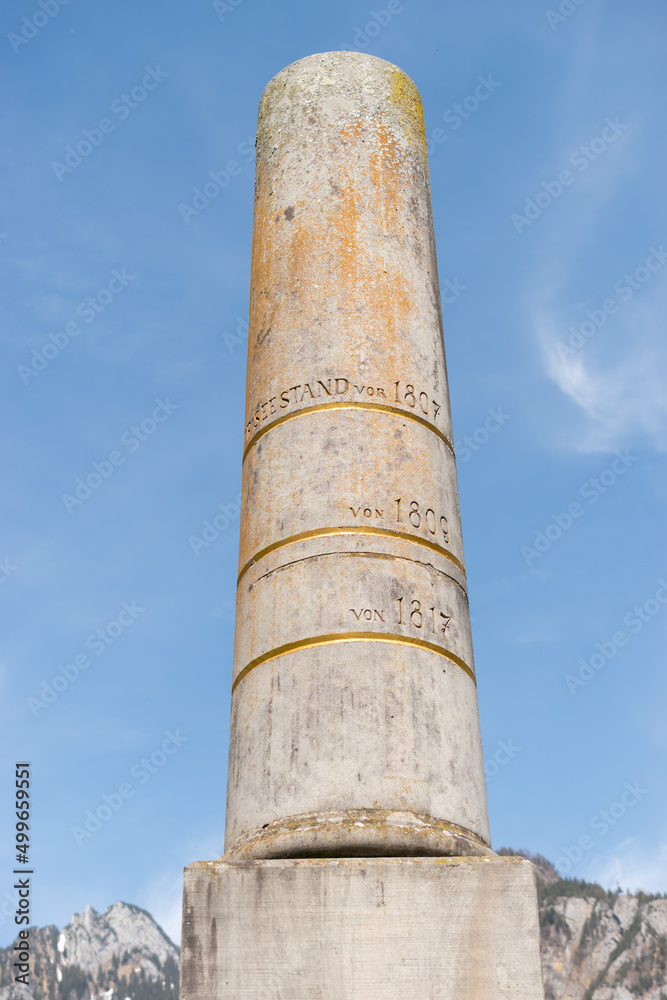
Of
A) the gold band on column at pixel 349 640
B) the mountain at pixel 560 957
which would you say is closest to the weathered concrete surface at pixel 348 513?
the gold band on column at pixel 349 640

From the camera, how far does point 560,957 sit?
111938 mm

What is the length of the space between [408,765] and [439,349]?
3.50 metres

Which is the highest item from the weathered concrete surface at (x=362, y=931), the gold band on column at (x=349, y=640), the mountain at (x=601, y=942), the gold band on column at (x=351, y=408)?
the mountain at (x=601, y=942)

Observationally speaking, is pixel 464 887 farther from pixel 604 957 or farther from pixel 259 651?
pixel 604 957

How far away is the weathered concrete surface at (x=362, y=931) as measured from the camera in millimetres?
5762

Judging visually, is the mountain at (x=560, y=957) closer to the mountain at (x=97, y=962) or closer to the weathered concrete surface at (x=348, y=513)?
the mountain at (x=97, y=962)

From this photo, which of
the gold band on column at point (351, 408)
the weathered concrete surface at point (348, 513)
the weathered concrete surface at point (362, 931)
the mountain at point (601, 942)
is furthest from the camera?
the mountain at point (601, 942)

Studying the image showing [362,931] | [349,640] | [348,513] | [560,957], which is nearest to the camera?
[362,931]

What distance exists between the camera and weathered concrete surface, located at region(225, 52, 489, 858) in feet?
21.3

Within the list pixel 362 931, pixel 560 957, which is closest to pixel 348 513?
pixel 362 931

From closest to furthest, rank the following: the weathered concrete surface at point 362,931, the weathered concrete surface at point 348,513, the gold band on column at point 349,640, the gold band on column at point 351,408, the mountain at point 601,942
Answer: the weathered concrete surface at point 362,931 → the weathered concrete surface at point 348,513 → the gold band on column at point 349,640 → the gold band on column at point 351,408 → the mountain at point 601,942

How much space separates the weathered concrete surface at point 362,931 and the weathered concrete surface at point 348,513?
273 millimetres

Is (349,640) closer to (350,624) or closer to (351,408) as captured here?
(350,624)

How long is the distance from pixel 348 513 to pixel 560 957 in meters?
117
